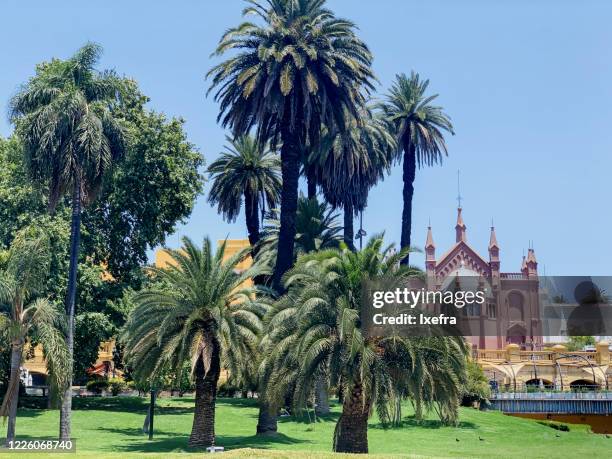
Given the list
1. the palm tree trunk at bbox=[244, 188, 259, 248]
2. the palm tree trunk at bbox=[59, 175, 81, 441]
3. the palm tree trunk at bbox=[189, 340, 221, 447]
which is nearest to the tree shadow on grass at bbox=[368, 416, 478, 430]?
the palm tree trunk at bbox=[189, 340, 221, 447]

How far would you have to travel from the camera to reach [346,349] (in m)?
32.0

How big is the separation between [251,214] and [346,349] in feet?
103

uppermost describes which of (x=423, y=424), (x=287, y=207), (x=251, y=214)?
(x=251, y=214)

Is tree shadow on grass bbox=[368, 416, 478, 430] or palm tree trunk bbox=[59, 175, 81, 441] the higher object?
palm tree trunk bbox=[59, 175, 81, 441]

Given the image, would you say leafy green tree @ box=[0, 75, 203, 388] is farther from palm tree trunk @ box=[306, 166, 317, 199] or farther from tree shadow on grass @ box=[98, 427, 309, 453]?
tree shadow on grass @ box=[98, 427, 309, 453]

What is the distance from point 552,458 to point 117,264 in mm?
31708

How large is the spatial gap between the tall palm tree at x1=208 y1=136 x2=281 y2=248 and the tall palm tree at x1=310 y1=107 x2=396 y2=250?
10.9 feet

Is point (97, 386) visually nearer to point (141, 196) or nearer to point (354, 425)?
point (141, 196)

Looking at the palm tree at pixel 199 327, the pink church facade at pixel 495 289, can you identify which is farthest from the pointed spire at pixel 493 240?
the palm tree at pixel 199 327

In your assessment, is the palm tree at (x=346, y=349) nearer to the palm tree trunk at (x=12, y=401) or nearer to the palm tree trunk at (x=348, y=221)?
the palm tree trunk at (x=12, y=401)

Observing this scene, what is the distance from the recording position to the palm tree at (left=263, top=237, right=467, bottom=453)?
104ft

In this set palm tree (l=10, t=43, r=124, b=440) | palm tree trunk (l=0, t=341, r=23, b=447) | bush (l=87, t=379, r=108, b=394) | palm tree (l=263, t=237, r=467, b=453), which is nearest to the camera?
palm tree (l=263, t=237, r=467, b=453)

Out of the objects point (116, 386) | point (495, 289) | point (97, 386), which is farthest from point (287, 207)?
point (495, 289)

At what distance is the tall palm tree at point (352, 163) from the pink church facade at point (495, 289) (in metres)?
48.5
